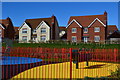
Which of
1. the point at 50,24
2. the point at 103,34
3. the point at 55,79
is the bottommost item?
the point at 55,79

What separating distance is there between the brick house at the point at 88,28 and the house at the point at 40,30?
16.3ft

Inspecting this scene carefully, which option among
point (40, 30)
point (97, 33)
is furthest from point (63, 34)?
point (97, 33)

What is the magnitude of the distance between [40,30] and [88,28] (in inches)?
555

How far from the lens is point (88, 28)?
4831cm

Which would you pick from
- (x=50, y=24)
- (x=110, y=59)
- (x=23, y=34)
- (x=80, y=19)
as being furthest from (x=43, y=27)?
(x=110, y=59)

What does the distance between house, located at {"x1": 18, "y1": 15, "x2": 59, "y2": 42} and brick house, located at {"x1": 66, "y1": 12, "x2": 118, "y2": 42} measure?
497cm

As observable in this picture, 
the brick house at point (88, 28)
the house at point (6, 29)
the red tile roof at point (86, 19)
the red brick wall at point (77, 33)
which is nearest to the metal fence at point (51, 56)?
the brick house at point (88, 28)

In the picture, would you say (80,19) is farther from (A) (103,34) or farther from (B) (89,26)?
(A) (103,34)

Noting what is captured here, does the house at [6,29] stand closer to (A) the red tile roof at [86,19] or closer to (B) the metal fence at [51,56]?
(A) the red tile roof at [86,19]

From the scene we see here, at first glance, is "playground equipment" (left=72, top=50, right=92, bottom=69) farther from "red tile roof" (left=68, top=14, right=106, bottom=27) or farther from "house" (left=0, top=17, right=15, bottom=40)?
"house" (left=0, top=17, right=15, bottom=40)

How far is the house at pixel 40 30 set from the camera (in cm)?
5181

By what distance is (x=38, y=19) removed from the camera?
56.3 meters

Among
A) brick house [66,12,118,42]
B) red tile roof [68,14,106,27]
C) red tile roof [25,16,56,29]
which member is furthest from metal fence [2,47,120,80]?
red tile roof [25,16,56,29]

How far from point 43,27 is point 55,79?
44.4 metres
